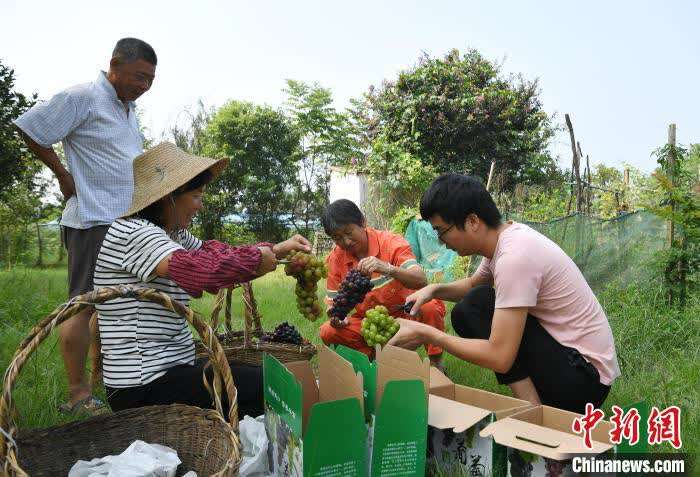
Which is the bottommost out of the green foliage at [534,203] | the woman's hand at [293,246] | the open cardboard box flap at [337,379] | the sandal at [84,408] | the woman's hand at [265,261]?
the sandal at [84,408]

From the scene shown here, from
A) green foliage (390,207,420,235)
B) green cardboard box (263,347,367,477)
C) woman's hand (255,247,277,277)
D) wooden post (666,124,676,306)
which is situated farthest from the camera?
green foliage (390,207,420,235)

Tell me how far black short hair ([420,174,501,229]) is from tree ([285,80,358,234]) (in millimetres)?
16597

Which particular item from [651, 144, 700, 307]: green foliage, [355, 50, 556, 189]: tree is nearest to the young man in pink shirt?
[651, 144, 700, 307]: green foliage

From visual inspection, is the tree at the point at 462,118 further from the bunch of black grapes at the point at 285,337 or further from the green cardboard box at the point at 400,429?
the green cardboard box at the point at 400,429

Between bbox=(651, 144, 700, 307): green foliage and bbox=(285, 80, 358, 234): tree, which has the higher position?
bbox=(285, 80, 358, 234): tree

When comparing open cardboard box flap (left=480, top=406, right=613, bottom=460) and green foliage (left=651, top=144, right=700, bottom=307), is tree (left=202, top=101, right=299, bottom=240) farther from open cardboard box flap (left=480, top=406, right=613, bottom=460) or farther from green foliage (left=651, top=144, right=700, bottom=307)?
open cardboard box flap (left=480, top=406, right=613, bottom=460)

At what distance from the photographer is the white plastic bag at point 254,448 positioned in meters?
2.20

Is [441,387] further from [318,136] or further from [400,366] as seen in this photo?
[318,136]

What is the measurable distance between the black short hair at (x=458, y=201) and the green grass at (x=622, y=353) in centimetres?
140

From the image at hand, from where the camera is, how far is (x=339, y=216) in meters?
3.72

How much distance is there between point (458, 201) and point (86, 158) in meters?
2.16

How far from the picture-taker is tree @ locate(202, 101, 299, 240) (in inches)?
696

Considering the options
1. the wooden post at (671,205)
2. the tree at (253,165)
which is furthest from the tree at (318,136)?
the wooden post at (671,205)

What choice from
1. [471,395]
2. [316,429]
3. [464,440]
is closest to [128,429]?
[316,429]
